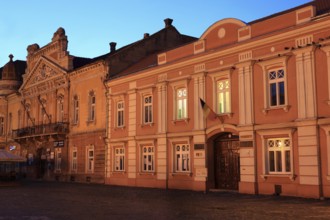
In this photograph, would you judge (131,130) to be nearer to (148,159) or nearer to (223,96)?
(148,159)

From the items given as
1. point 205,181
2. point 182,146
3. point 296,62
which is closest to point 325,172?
point 296,62

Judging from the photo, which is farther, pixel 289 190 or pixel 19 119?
pixel 19 119

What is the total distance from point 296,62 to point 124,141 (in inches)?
560

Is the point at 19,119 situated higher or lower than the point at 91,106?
higher

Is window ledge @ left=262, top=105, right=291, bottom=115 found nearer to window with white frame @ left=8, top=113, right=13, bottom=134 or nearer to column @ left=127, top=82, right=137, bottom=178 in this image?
column @ left=127, top=82, right=137, bottom=178

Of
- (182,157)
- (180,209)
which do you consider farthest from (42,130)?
(180,209)

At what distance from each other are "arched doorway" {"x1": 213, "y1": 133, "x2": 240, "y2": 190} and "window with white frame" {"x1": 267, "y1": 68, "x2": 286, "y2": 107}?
10.6 feet

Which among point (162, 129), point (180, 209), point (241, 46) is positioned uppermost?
point (241, 46)

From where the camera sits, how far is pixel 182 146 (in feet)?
87.1

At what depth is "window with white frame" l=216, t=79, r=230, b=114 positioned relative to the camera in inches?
943

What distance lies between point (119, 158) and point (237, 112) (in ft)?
37.5

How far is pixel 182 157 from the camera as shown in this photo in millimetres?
26484

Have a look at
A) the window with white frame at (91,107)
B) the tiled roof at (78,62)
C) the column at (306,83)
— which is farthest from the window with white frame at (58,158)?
the column at (306,83)

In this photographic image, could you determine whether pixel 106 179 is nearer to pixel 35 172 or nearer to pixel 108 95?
pixel 108 95
